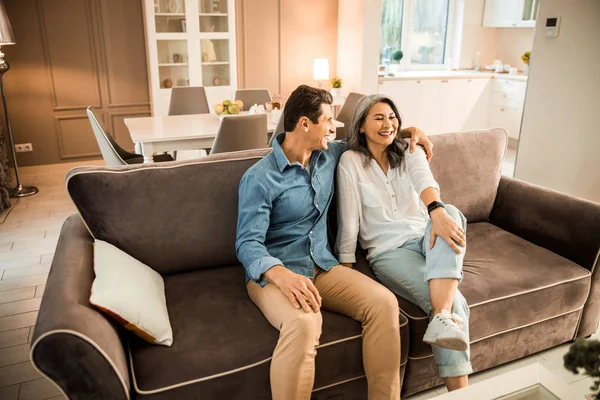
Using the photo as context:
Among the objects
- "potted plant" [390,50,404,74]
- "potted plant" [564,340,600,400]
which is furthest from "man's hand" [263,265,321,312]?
"potted plant" [390,50,404,74]

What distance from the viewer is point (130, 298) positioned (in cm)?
149

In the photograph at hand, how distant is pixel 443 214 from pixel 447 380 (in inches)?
22.8

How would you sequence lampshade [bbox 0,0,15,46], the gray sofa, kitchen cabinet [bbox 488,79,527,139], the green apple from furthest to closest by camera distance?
kitchen cabinet [bbox 488,79,527,139] < lampshade [bbox 0,0,15,46] < the green apple < the gray sofa

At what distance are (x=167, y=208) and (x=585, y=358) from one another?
1.43 meters

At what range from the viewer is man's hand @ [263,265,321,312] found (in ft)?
5.16

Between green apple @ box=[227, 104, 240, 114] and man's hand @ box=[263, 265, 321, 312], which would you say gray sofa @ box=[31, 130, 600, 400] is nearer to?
man's hand @ box=[263, 265, 321, 312]

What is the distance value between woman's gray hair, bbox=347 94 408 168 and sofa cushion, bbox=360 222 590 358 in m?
0.44

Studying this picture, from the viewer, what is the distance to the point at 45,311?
1.35 metres

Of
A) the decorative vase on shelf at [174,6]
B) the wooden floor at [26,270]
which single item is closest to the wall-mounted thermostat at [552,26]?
the decorative vase on shelf at [174,6]

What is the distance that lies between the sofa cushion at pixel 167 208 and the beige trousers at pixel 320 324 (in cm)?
31

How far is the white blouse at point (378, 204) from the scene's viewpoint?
76.7 inches

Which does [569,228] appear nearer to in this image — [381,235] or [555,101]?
[381,235]

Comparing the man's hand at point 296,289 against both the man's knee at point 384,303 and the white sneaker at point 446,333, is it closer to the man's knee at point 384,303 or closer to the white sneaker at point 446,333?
the man's knee at point 384,303

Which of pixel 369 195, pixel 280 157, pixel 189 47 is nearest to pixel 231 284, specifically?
pixel 280 157
